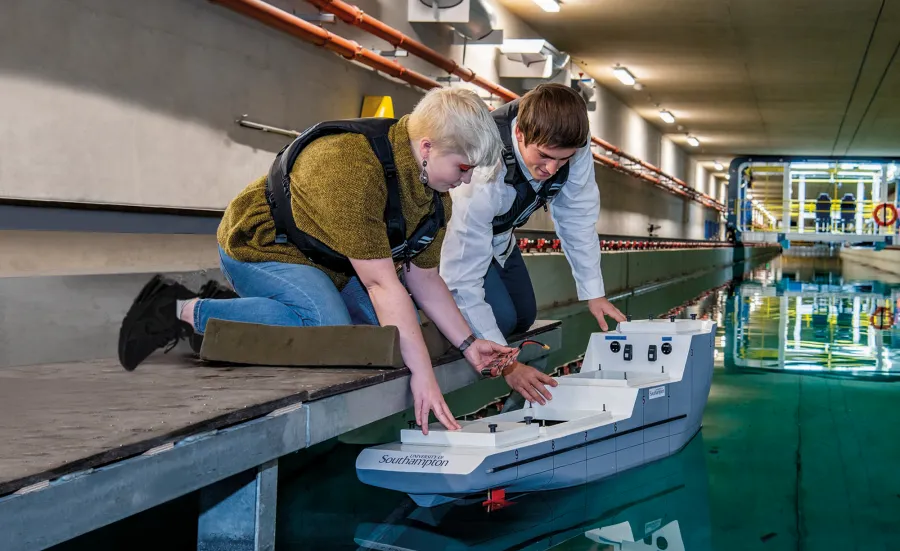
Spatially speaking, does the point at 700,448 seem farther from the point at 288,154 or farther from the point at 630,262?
the point at 630,262

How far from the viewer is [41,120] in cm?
525

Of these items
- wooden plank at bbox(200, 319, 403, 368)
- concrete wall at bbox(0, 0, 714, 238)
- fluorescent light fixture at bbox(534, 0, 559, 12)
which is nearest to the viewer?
wooden plank at bbox(200, 319, 403, 368)

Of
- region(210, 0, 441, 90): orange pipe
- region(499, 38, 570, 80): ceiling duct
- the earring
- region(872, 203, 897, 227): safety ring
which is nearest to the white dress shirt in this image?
the earring

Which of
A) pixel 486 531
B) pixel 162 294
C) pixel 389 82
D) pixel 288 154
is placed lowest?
A: pixel 486 531

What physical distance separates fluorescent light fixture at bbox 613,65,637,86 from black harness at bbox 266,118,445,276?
49.7 ft

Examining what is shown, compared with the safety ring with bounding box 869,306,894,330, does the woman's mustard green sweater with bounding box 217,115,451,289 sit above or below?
above

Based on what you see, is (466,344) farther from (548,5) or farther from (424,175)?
(548,5)

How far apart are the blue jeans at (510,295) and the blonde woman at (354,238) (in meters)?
0.93

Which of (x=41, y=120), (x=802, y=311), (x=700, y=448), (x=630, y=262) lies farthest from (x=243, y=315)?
(x=630, y=262)

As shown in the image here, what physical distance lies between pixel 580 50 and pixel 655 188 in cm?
1160

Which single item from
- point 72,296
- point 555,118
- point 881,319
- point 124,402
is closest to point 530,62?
point 881,319

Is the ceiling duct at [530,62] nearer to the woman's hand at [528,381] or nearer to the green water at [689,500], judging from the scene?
the green water at [689,500]

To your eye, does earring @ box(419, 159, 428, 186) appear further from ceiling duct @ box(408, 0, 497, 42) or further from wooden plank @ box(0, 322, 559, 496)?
ceiling duct @ box(408, 0, 497, 42)

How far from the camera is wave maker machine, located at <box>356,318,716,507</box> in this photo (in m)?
2.74
